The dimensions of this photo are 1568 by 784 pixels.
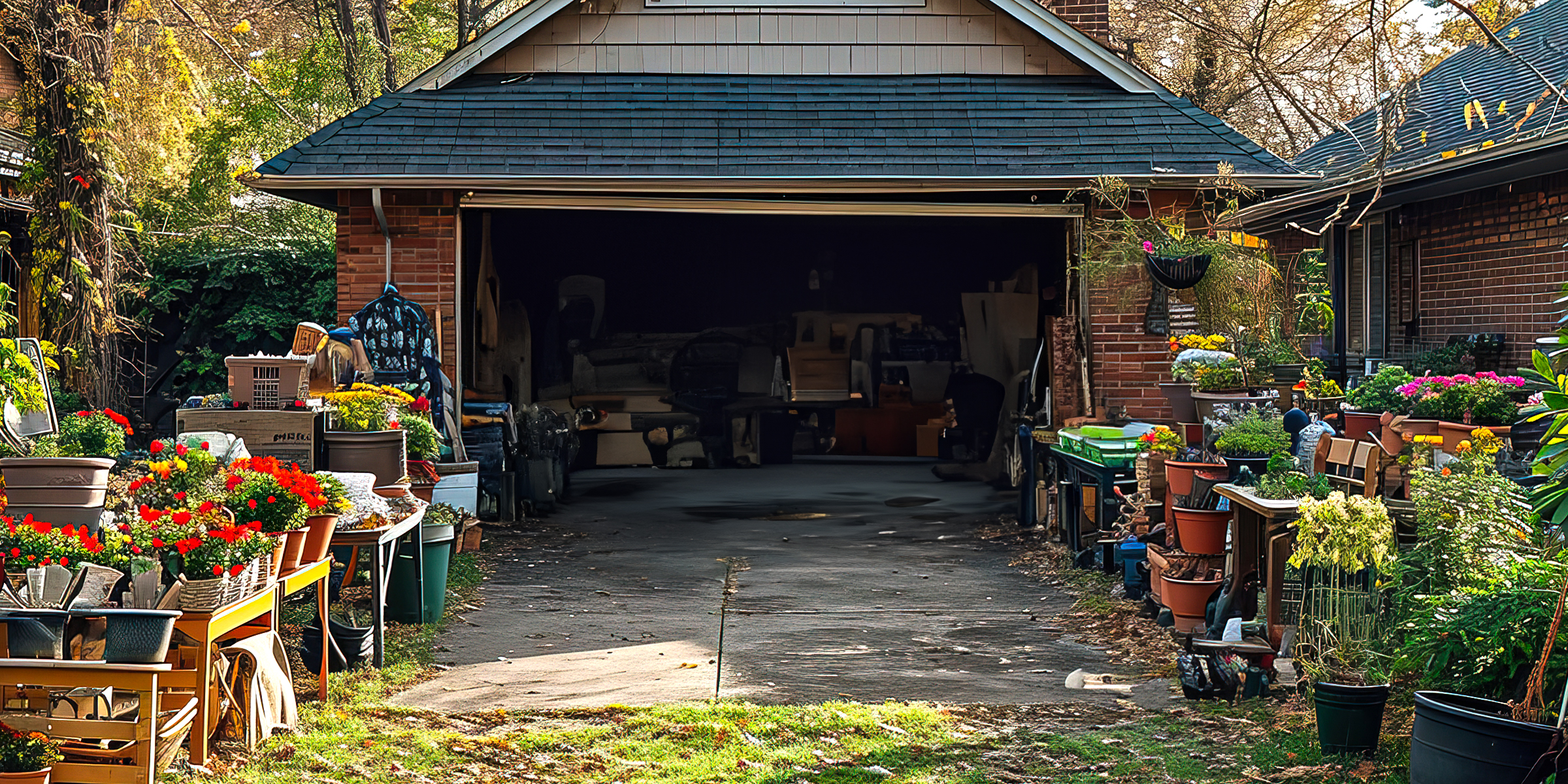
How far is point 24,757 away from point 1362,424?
7645 millimetres

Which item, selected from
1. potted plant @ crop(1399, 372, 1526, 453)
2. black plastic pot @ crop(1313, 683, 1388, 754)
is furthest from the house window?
black plastic pot @ crop(1313, 683, 1388, 754)

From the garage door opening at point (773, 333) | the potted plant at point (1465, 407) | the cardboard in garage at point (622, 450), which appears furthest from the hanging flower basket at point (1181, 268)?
the cardboard in garage at point (622, 450)

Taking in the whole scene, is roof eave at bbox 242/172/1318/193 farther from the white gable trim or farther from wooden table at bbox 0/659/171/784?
wooden table at bbox 0/659/171/784

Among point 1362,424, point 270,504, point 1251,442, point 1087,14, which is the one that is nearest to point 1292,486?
point 1251,442

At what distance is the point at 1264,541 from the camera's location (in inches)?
265

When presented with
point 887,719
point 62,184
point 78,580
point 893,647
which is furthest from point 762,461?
point 78,580

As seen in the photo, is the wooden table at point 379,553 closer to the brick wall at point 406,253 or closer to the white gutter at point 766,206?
the brick wall at point 406,253

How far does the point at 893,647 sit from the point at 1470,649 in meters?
3.19

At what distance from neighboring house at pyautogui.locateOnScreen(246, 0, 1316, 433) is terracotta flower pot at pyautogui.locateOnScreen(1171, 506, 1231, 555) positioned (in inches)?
166

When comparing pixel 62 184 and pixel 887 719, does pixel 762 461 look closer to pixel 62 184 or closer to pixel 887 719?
pixel 62 184

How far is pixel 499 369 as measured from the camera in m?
15.7

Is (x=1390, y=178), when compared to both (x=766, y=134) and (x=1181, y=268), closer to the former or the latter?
(x=1181, y=268)

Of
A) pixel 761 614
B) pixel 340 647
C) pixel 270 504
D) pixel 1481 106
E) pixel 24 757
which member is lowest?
pixel 761 614

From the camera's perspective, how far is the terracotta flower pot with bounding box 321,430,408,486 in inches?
301
